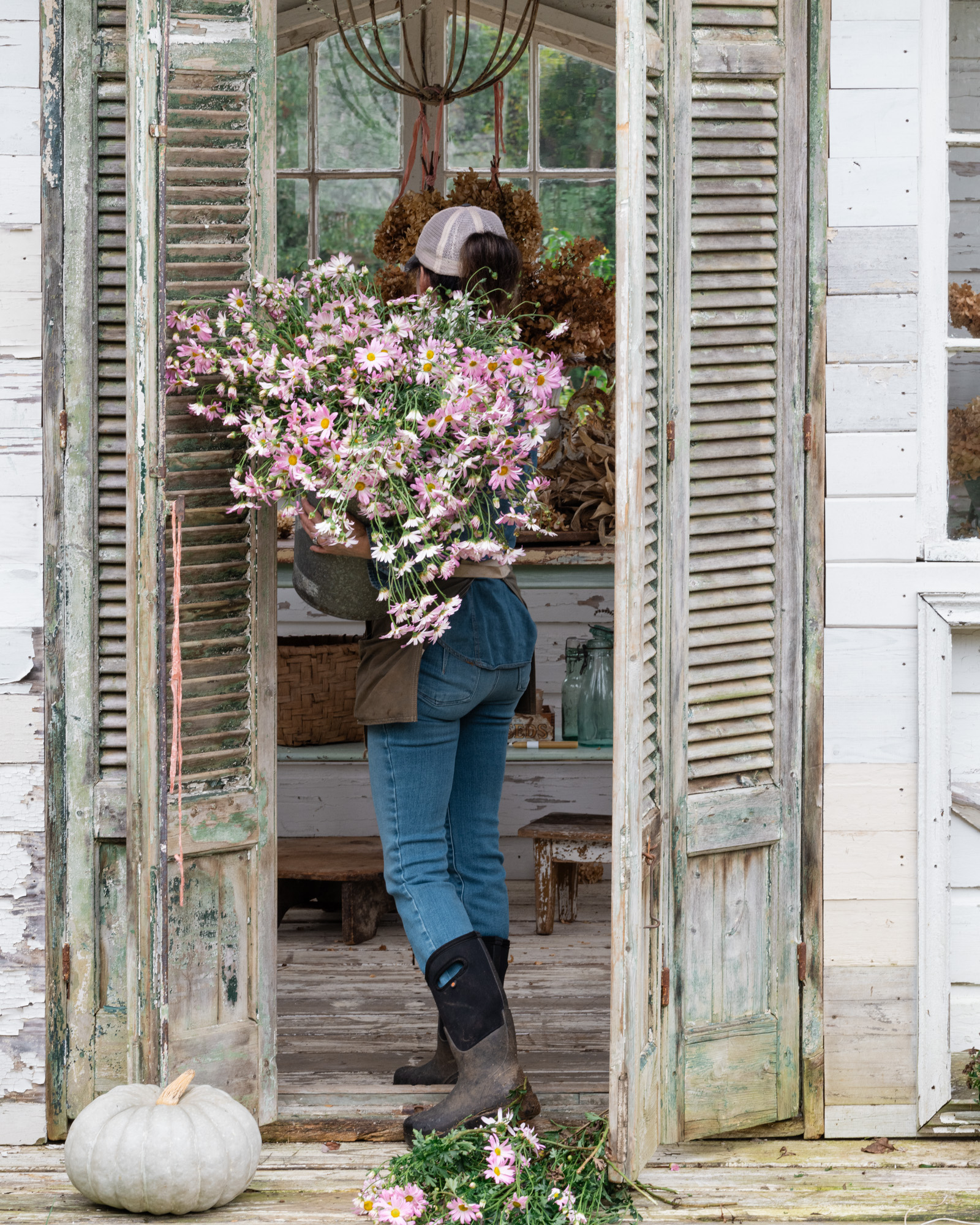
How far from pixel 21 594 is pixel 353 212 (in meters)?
3.54

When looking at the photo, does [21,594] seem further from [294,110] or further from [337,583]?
[294,110]

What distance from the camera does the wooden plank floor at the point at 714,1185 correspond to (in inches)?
106

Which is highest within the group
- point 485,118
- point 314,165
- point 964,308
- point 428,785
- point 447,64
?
point 447,64

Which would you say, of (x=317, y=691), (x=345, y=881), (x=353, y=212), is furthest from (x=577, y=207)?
(x=345, y=881)

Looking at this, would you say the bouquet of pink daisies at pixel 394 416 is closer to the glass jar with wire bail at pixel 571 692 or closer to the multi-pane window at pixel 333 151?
the glass jar with wire bail at pixel 571 692

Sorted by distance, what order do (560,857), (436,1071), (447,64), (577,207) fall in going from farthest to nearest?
(577,207) → (447,64) → (560,857) → (436,1071)

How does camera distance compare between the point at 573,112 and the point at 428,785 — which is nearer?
the point at 428,785

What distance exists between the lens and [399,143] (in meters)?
6.05

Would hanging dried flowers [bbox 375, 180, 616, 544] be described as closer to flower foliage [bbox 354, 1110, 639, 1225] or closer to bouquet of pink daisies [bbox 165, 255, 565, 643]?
bouquet of pink daisies [bbox 165, 255, 565, 643]

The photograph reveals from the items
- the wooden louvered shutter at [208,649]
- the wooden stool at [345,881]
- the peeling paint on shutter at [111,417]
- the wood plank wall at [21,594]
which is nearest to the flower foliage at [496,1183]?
the wooden louvered shutter at [208,649]

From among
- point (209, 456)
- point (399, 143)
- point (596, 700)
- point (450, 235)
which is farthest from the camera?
point (399, 143)

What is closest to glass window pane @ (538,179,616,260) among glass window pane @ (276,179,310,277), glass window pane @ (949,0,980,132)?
glass window pane @ (276,179,310,277)

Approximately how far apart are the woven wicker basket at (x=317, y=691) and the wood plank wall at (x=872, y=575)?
2425 millimetres

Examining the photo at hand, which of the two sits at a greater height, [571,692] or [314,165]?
[314,165]
